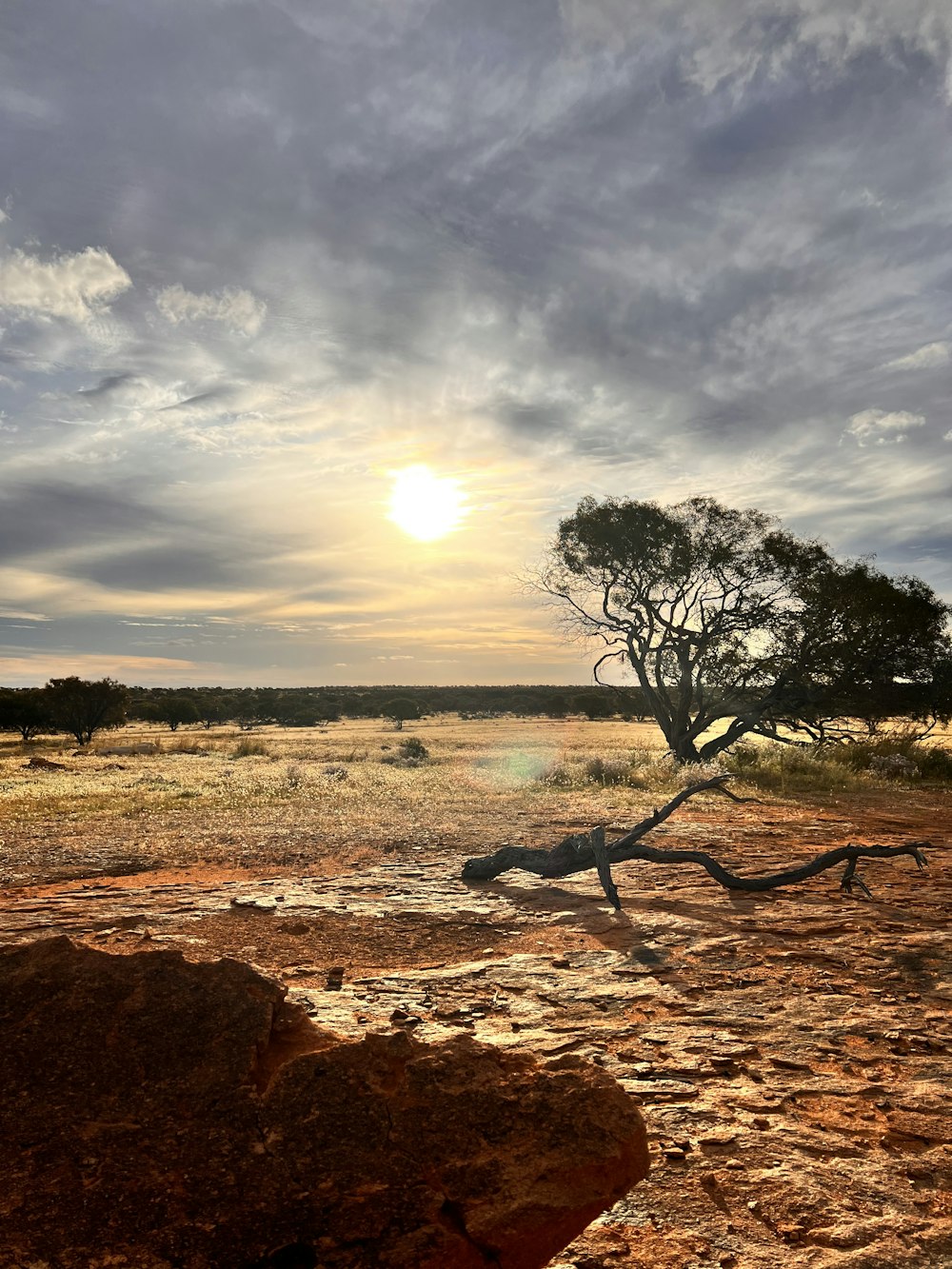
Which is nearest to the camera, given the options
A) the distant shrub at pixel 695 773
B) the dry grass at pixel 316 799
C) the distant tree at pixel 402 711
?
the dry grass at pixel 316 799

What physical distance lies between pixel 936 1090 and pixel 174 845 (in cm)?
1075

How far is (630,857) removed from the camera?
29.0 ft

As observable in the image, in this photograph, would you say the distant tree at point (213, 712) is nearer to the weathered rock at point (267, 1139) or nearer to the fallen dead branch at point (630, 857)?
the fallen dead branch at point (630, 857)

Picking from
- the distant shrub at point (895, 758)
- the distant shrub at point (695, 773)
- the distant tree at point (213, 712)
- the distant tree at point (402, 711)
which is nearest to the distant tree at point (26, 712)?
the distant tree at point (213, 712)

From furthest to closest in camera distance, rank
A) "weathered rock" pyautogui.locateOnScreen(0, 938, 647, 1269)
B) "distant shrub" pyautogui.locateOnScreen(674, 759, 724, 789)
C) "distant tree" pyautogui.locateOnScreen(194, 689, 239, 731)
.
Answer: "distant tree" pyautogui.locateOnScreen(194, 689, 239, 731)
"distant shrub" pyautogui.locateOnScreen(674, 759, 724, 789)
"weathered rock" pyautogui.locateOnScreen(0, 938, 647, 1269)

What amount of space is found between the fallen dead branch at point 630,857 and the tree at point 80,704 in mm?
37412

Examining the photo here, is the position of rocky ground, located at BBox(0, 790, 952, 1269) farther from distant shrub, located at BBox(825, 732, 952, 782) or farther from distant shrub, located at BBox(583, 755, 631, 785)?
distant shrub, located at BBox(825, 732, 952, 782)

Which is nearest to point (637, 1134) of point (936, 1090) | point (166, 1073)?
point (166, 1073)

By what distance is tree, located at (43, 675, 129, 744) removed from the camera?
41188mm

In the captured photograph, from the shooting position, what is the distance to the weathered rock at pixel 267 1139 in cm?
202

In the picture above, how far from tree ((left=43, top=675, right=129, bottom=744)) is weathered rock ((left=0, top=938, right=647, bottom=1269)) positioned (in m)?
42.6

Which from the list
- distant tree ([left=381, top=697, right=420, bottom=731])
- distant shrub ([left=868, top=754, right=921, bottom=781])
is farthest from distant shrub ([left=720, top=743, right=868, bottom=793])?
distant tree ([left=381, top=697, right=420, bottom=731])

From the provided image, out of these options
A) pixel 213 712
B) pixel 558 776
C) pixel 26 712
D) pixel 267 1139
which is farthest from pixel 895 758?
pixel 213 712

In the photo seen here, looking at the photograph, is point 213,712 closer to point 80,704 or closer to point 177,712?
point 177,712
